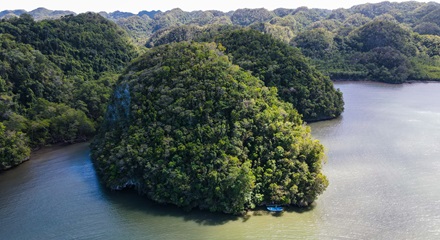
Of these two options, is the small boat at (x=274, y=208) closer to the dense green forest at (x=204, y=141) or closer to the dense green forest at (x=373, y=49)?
the dense green forest at (x=204, y=141)

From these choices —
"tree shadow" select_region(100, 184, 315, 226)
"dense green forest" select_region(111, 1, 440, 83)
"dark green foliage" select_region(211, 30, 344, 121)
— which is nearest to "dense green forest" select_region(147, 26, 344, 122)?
"dark green foliage" select_region(211, 30, 344, 121)

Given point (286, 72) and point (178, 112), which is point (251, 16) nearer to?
point (286, 72)

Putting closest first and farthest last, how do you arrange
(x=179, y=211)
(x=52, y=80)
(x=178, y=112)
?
(x=179, y=211) → (x=178, y=112) → (x=52, y=80)

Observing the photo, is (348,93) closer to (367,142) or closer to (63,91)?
(367,142)

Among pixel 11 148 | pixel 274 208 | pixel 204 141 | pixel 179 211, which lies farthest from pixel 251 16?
pixel 179 211

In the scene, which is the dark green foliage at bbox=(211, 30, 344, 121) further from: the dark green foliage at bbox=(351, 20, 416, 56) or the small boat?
the dark green foliage at bbox=(351, 20, 416, 56)
